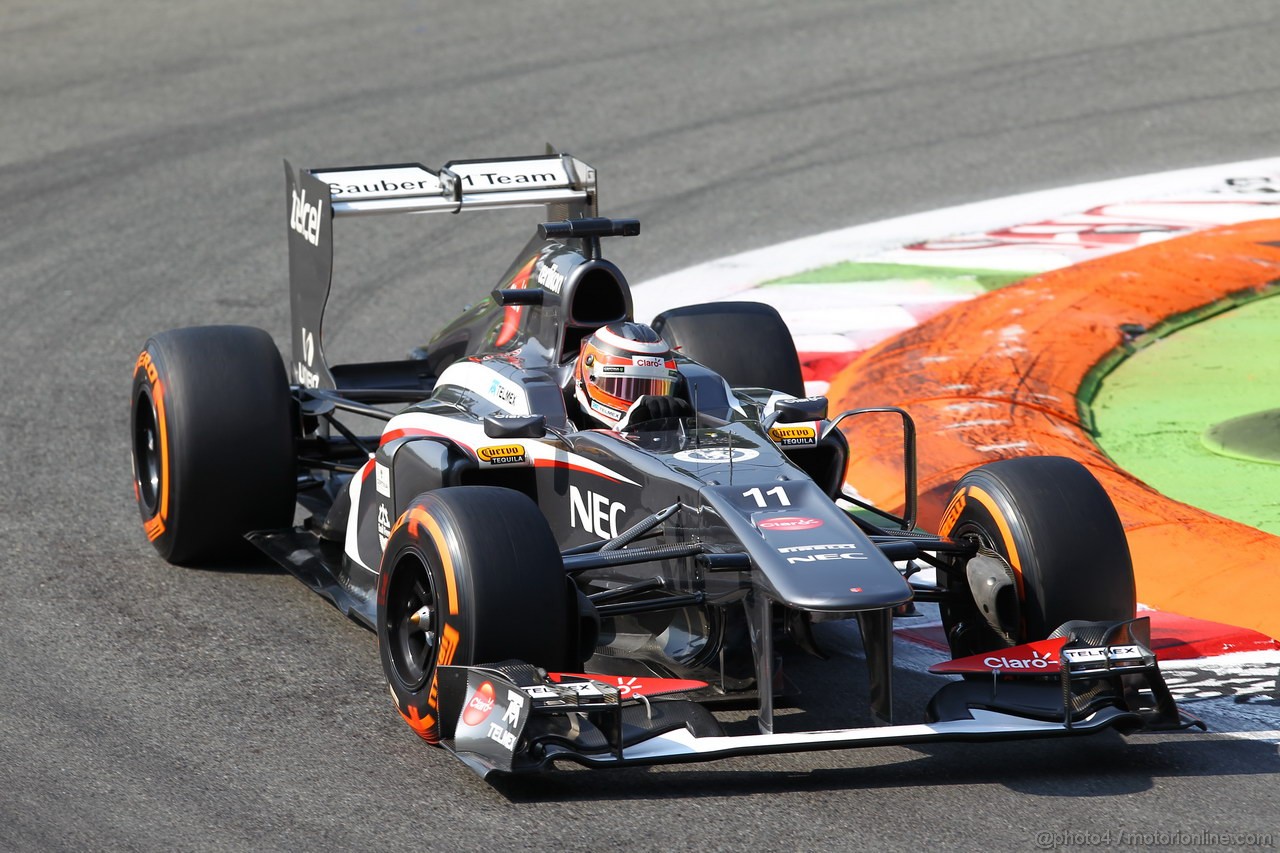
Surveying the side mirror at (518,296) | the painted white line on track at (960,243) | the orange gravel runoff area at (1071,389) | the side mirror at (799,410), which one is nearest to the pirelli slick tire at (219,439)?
the side mirror at (518,296)

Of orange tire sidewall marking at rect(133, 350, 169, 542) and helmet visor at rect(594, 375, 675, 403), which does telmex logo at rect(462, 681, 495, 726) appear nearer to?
helmet visor at rect(594, 375, 675, 403)

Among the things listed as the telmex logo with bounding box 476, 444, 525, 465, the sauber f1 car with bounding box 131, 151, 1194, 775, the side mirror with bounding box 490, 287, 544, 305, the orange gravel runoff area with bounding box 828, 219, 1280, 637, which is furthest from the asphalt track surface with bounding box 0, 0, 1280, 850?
the side mirror with bounding box 490, 287, 544, 305

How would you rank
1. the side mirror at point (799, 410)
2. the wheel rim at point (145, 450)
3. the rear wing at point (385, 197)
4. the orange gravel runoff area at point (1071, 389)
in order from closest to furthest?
the side mirror at point (799, 410) < the orange gravel runoff area at point (1071, 389) < the wheel rim at point (145, 450) < the rear wing at point (385, 197)

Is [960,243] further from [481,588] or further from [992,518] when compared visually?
[481,588]

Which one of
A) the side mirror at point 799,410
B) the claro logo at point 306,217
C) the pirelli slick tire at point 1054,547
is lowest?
the pirelli slick tire at point 1054,547

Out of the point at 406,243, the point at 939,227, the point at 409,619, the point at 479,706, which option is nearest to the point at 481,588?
the point at 479,706

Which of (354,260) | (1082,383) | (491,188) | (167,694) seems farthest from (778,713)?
(354,260)

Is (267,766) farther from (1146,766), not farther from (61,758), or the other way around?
(1146,766)

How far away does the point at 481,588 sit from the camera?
5992mm

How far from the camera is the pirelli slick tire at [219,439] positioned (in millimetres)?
7965

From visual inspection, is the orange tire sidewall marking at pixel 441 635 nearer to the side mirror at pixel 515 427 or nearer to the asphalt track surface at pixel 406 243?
the asphalt track surface at pixel 406 243

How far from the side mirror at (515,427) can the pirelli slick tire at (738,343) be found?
1.63 metres

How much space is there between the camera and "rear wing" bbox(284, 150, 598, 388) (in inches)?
345

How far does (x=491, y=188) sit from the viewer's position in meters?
8.93
